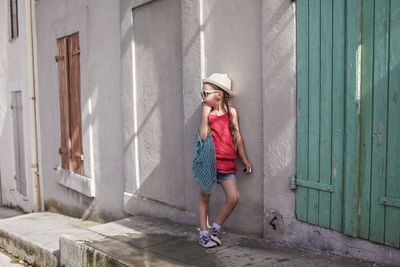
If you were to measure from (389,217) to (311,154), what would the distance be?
31.1 inches

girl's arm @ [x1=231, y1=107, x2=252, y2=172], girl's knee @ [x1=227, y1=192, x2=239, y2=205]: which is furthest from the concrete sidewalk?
girl's arm @ [x1=231, y1=107, x2=252, y2=172]

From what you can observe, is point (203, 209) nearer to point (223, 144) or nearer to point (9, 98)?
point (223, 144)

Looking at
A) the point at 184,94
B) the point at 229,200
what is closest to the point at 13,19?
the point at 184,94

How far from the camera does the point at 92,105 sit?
276 inches

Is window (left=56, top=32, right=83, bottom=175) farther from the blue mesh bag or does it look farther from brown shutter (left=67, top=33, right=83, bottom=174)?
the blue mesh bag

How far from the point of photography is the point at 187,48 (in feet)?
16.1

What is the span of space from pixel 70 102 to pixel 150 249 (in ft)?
13.6

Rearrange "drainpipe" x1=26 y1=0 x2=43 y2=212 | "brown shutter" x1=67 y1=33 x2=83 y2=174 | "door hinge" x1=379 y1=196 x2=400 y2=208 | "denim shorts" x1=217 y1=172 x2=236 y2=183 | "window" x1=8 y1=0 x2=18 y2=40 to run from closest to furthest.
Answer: "door hinge" x1=379 y1=196 x2=400 y2=208
"denim shorts" x1=217 y1=172 x2=236 y2=183
"brown shutter" x1=67 y1=33 x2=83 y2=174
"drainpipe" x1=26 y1=0 x2=43 y2=212
"window" x1=8 y1=0 x2=18 y2=40

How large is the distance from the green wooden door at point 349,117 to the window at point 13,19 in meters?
7.89

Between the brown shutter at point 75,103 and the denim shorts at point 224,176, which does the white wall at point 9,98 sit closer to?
the brown shutter at point 75,103

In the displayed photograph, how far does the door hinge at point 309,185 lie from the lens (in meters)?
3.65

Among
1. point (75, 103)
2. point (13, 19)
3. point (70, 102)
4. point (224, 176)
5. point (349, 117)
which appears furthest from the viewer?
point (13, 19)

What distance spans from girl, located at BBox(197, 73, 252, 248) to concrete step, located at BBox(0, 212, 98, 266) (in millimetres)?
1689

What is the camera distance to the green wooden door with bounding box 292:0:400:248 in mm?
3205
